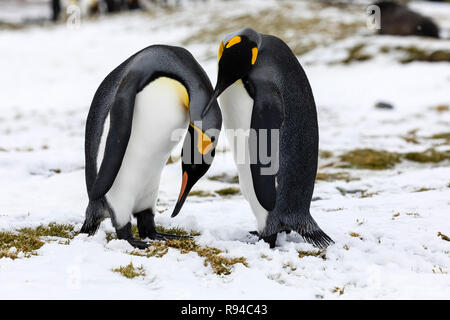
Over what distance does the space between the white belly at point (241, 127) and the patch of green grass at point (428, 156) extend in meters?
5.27

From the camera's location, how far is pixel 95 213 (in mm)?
4180

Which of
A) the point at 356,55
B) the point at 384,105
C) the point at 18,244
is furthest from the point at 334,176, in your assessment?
the point at 356,55

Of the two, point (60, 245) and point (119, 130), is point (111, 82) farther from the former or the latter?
point (60, 245)

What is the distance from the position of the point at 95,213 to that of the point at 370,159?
5548mm

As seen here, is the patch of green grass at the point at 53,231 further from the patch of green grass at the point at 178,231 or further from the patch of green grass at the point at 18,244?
the patch of green grass at the point at 178,231

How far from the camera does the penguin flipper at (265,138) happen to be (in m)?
3.69

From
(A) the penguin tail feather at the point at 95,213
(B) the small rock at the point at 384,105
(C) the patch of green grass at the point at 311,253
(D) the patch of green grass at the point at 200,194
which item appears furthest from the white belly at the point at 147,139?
(B) the small rock at the point at 384,105

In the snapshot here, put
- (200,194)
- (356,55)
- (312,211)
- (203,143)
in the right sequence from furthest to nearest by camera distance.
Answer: (356,55) < (200,194) < (312,211) < (203,143)

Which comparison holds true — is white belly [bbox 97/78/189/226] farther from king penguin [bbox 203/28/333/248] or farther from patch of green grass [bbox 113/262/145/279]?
patch of green grass [bbox 113/262/145/279]

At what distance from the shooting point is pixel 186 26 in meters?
24.6

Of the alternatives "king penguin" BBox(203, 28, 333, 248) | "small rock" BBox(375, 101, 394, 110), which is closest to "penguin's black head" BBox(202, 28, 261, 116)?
"king penguin" BBox(203, 28, 333, 248)

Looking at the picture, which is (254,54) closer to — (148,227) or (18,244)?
(148,227)

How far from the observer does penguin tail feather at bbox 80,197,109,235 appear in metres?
4.13

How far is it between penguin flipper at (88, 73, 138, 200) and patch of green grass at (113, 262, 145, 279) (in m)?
0.64
